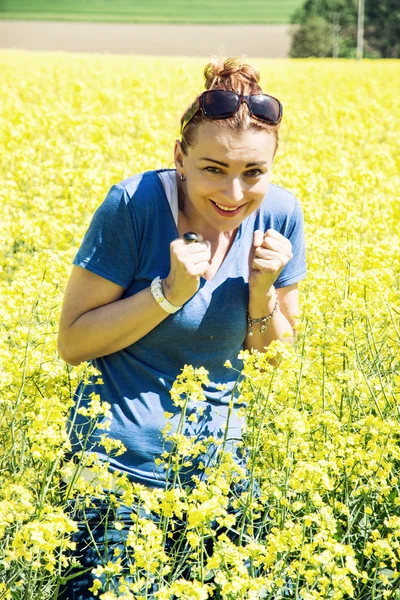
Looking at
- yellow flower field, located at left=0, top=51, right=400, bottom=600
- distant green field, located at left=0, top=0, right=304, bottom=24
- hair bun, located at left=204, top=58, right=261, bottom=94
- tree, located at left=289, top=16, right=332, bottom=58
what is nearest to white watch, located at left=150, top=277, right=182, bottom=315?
yellow flower field, located at left=0, top=51, right=400, bottom=600

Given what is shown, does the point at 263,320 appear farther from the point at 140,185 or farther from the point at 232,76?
the point at 232,76

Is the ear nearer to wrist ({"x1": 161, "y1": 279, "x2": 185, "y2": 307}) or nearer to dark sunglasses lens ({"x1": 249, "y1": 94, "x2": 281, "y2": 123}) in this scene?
dark sunglasses lens ({"x1": 249, "y1": 94, "x2": 281, "y2": 123})

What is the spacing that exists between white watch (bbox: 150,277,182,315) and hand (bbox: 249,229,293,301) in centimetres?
25

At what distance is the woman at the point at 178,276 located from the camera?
249 cm

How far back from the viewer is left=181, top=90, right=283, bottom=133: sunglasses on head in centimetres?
245

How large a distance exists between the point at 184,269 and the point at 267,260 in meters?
0.30

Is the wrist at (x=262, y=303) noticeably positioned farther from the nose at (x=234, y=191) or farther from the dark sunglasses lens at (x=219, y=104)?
the dark sunglasses lens at (x=219, y=104)

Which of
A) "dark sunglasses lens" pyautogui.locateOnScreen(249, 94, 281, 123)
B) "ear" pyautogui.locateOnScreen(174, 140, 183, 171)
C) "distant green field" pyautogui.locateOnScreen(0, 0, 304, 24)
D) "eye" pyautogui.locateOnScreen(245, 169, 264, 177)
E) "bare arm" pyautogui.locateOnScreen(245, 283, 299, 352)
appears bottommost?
"bare arm" pyautogui.locateOnScreen(245, 283, 299, 352)

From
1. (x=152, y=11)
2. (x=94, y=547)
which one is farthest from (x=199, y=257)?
(x=152, y=11)

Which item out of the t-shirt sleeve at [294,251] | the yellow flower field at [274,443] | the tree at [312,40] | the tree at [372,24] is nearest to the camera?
the yellow flower field at [274,443]

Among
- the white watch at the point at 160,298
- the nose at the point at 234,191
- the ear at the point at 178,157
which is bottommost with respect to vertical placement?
the white watch at the point at 160,298

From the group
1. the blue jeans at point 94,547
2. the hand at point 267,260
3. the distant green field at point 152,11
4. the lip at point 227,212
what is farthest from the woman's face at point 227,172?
the distant green field at point 152,11

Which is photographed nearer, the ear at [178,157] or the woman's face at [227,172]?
the woman's face at [227,172]

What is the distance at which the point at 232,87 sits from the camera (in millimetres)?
2529
